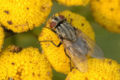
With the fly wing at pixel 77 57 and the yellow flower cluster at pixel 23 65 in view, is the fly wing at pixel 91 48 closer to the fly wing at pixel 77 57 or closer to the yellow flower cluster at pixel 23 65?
the fly wing at pixel 77 57

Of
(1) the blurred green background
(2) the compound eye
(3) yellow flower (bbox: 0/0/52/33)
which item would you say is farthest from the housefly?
(1) the blurred green background

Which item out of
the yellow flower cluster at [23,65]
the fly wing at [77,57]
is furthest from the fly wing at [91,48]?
the yellow flower cluster at [23,65]

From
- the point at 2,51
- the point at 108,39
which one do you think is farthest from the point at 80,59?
the point at 108,39

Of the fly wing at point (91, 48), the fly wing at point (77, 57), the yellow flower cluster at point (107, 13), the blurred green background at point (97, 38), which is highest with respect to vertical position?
the yellow flower cluster at point (107, 13)

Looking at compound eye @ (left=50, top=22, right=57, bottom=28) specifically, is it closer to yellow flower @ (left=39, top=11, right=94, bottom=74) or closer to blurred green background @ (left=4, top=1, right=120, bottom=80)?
yellow flower @ (left=39, top=11, right=94, bottom=74)

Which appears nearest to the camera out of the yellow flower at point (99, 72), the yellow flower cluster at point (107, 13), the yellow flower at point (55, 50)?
the yellow flower at point (99, 72)

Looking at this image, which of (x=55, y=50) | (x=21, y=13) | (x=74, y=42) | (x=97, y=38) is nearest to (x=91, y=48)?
(x=74, y=42)

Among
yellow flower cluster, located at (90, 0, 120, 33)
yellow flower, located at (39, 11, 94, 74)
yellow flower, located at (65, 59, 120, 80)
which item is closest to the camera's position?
yellow flower, located at (65, 59, 120, 80)
